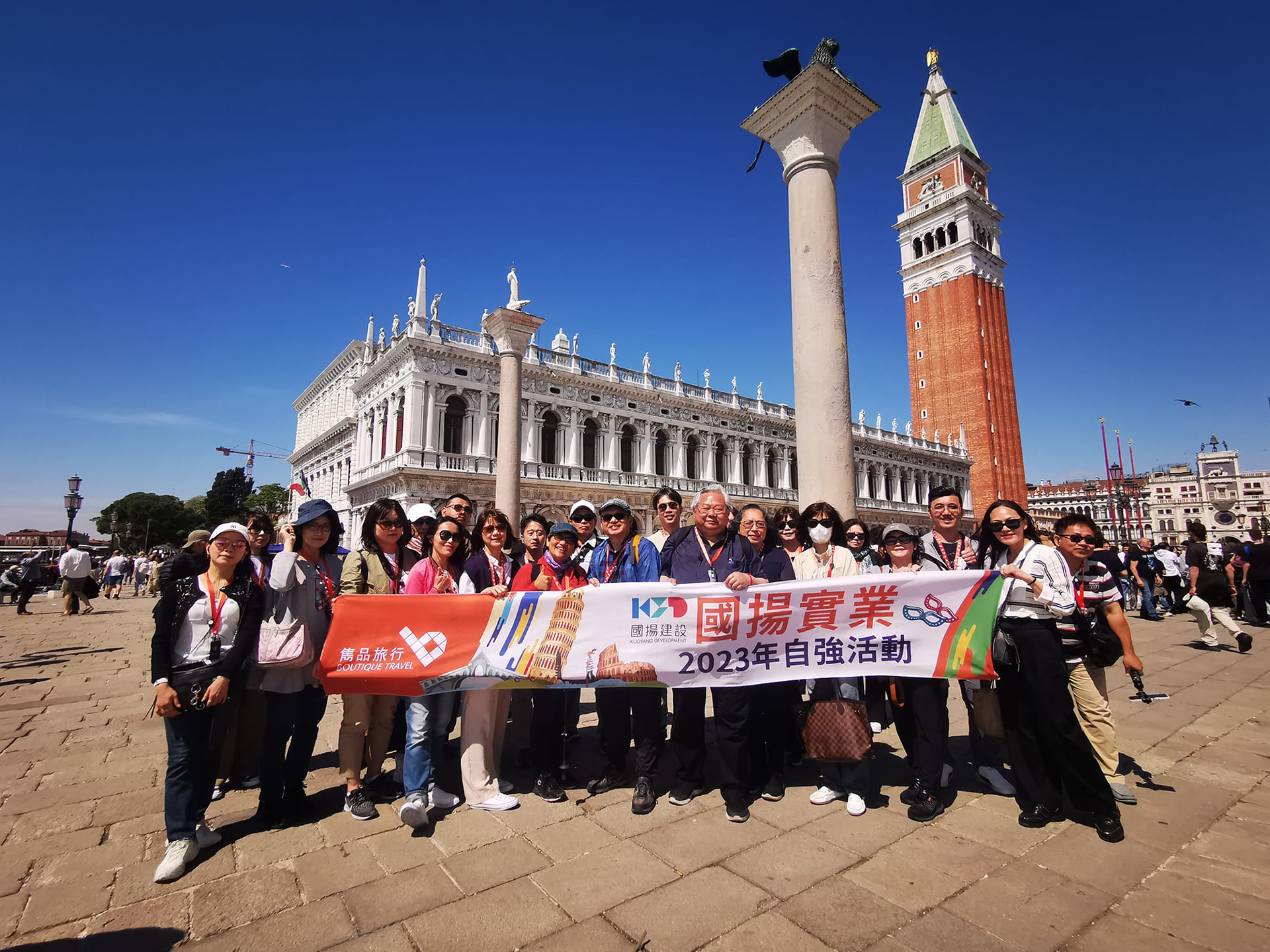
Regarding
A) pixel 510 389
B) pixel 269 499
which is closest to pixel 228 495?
pixel 269 499

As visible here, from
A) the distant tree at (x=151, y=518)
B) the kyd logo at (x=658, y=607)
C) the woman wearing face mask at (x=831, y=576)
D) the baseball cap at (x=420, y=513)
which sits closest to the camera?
the woman wearing face mask at (x=831, y=576)

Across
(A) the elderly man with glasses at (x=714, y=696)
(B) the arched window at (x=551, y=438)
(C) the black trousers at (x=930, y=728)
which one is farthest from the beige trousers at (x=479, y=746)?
(B) the arched window at (x=551, y=438)

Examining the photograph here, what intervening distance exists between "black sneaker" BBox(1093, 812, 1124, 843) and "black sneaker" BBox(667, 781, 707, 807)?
7.05ft

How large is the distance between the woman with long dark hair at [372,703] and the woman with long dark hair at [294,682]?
20cm

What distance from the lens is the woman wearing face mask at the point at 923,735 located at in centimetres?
333

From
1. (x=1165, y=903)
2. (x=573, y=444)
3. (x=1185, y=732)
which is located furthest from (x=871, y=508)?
(x=1165, y=903)

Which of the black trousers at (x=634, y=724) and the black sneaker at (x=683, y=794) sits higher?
the black trousers at (x=634, y=724)

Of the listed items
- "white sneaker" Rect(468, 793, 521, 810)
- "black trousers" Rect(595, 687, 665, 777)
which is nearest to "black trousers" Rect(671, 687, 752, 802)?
"black trousers" Rect(595, 687, 665, 777)

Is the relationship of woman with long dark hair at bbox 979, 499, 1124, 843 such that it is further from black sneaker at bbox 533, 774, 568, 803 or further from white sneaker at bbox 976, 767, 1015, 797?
black sneaker at bbox 533, 774, 568, 803

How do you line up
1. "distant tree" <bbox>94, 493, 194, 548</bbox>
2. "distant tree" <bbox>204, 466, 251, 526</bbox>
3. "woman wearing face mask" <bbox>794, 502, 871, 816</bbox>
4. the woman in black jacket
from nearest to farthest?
the woman in black jacket → "woman wearing face mask" <bbox>794, 502, 871, 816</bbox> → "distant tree" <bbox>204, 466, 251, 526</bbox> → "distant tree" <bbox>94, 493, 194, 548</bbox>

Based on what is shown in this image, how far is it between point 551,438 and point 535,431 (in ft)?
4.03

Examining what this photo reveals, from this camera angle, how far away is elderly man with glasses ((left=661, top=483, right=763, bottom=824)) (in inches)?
137

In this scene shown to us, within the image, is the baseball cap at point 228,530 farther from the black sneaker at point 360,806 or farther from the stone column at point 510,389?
the stone column at point 510,389

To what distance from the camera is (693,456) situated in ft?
102
